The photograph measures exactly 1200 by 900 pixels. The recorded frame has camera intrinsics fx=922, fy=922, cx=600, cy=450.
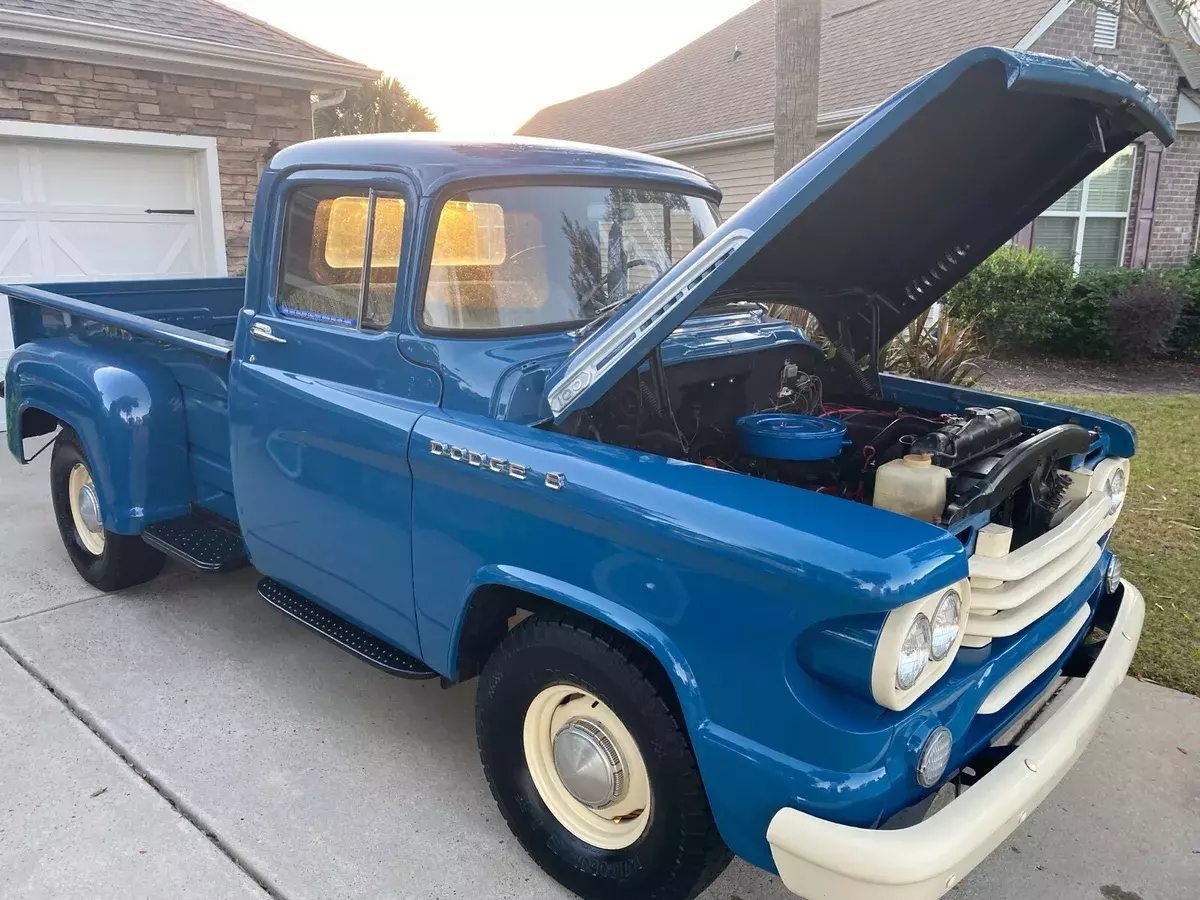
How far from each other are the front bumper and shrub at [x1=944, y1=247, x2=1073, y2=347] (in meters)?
9.89

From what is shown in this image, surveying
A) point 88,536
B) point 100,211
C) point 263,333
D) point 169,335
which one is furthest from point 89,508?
point 100,211

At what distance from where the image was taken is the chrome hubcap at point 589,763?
2428 millimetres

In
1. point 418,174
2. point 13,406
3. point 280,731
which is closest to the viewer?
point 418,174

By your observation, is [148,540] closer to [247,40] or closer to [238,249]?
[238,249]

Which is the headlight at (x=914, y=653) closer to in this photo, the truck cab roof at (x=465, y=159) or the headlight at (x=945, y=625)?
the headlight at (x=945, y=625)

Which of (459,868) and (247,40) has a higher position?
(247,40)

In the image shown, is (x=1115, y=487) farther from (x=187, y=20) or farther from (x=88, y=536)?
(x=187, y=20)

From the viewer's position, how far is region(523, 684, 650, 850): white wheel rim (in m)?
2.40

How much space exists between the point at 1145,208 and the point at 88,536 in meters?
13.9

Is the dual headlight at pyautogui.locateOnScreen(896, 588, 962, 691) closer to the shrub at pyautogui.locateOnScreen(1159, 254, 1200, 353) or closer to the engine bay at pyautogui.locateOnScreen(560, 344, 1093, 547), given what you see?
the engine bay at pyautogui.locateOnScreen(560, 344, 1093, 547)

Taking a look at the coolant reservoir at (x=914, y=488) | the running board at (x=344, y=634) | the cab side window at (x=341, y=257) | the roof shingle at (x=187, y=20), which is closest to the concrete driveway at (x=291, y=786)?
the running board at (x=344, y=634)

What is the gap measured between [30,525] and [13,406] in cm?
117

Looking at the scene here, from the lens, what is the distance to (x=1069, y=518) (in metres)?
2.60

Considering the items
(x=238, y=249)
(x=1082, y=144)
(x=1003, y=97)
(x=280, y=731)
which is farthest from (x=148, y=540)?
(x=238, y=249)
